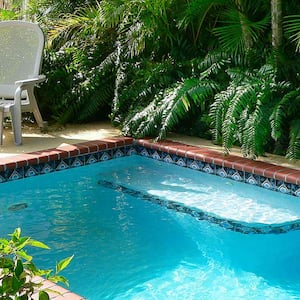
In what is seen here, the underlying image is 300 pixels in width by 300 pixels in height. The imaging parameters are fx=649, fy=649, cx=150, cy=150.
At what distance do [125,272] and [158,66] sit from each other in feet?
11.2

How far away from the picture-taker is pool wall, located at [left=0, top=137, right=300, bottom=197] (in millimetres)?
5547

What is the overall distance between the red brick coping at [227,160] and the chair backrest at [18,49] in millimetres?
1599

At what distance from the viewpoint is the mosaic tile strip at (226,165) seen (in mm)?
5449

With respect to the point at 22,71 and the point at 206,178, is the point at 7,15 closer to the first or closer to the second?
the point at 22,71

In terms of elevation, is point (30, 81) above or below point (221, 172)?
above

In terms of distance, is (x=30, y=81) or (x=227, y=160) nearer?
(x=227, y=160)

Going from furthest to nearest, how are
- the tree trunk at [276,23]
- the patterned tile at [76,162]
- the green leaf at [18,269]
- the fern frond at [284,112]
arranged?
the patterned tile at [76,162] < the tree trunk at [276,23] < the fern frond at [284,112] < the green leaf at [18,269]

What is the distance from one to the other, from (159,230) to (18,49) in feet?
11.4

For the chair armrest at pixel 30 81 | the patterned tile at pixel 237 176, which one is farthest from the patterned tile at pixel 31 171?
the patterned tile at pixel 237 176

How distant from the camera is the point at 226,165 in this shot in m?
5.89

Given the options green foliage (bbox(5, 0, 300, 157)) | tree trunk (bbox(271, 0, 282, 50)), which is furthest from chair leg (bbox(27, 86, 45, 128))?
tree trunk (bbox(271, 0, 282, 50))

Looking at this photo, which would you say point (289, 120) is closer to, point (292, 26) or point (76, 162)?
point (292, 26)

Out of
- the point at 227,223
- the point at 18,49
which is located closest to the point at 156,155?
the point at 227,223

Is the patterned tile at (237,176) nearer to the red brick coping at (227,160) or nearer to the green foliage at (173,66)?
the red brick coping at (227,160)
